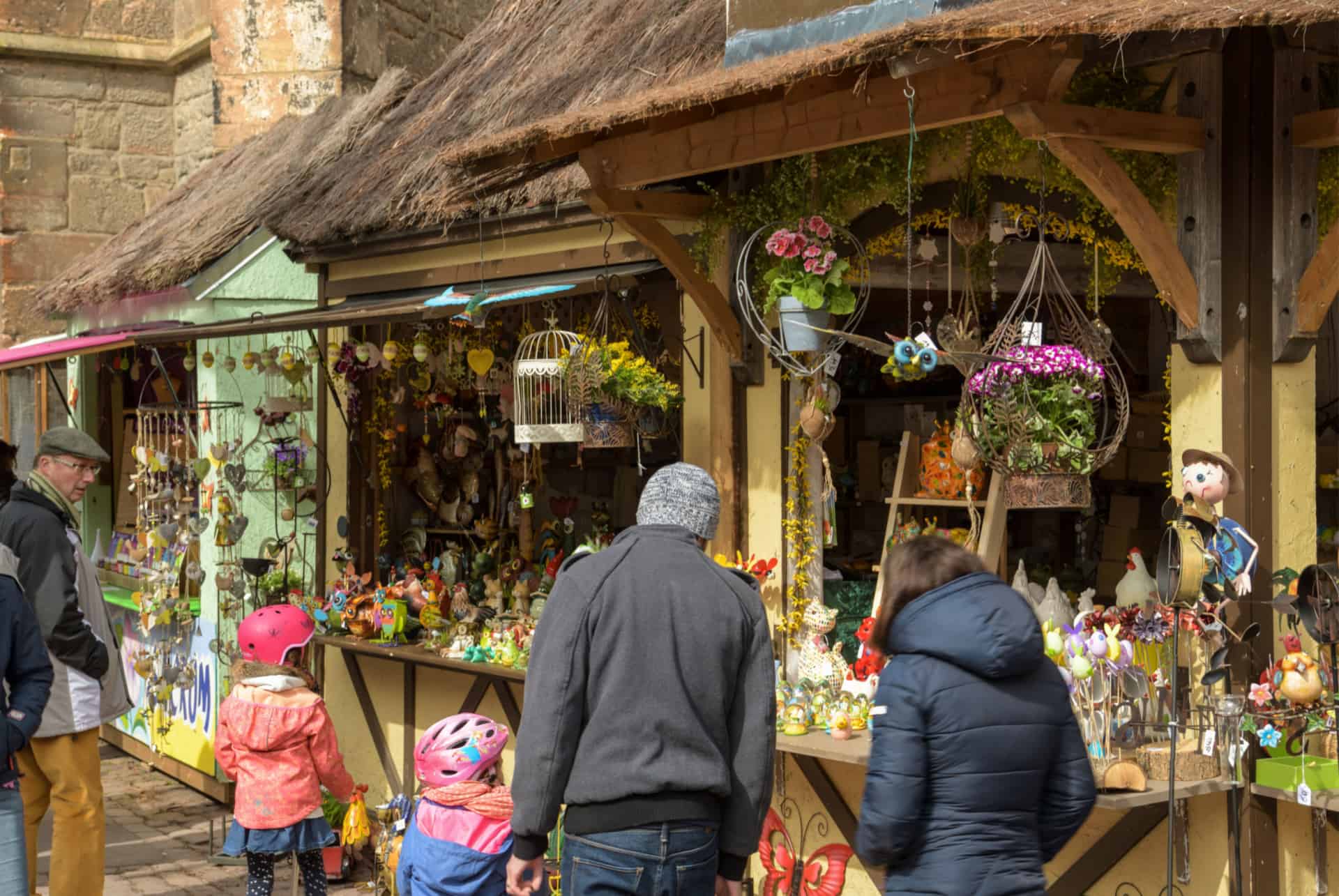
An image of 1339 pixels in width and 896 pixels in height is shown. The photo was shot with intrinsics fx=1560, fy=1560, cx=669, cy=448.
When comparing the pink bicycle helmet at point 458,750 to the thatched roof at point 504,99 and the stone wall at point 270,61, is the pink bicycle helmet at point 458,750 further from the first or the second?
the stone wall at point 270,61

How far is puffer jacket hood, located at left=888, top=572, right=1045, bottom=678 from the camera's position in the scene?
10.4 feet

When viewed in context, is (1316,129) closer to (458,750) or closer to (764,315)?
(764,315)

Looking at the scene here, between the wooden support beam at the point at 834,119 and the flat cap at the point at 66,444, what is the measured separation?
2165 mm

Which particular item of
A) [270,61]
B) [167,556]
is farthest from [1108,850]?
[270,61]

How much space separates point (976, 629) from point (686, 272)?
2985mm

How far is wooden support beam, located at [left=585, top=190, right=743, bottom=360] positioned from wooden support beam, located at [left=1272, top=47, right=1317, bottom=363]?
2.13 m

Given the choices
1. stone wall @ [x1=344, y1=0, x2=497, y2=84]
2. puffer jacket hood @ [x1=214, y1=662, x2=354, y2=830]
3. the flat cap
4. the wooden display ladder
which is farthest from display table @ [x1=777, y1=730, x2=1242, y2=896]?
stone wall @ [x1=344, y1=0, x2=497, y2=84]

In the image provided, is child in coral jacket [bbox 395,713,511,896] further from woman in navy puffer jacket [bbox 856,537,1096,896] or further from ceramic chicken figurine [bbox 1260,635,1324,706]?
ceramic chicken figurine [bbox 1260,635,1324,706]

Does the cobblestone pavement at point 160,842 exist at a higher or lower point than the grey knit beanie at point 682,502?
lower

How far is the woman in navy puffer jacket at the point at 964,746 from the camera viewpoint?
125 inches

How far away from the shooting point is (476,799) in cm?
437

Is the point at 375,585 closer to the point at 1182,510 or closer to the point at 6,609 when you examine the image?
the point at 6,609

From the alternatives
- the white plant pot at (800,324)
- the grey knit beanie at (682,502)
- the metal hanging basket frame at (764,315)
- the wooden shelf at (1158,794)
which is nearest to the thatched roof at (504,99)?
the metal hanging basket frame at (764,315)

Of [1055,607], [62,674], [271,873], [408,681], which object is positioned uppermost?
[1055,607]
